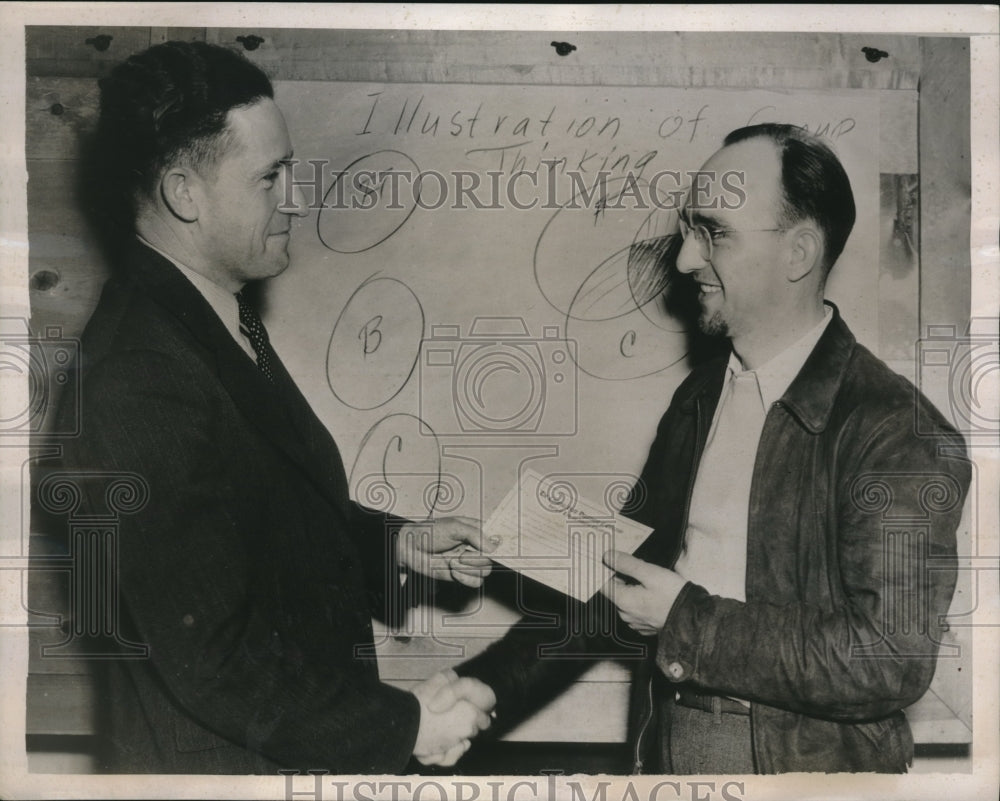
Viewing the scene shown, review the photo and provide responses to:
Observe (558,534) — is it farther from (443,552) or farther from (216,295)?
(216,295)

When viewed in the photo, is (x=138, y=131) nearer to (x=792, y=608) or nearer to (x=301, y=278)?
(x=301, y=278)

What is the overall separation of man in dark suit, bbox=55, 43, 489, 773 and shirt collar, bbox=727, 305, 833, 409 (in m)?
0.62

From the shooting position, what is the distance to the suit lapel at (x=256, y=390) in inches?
77.4

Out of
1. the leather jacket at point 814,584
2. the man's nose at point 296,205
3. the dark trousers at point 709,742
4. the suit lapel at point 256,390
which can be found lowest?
the dark trousers at point 709,742

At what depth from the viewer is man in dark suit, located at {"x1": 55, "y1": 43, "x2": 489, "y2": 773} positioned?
1.95m

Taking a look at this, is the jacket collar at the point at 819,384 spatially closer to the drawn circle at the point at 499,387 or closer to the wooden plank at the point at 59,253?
the drawn circle at the point at 499,387

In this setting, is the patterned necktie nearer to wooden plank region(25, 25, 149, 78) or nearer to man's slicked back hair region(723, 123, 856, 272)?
wooden plank region(25, 25, 149, 78)

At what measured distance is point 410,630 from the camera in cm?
205

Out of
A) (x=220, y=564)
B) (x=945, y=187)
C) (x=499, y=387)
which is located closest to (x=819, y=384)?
(x=945, y=187)

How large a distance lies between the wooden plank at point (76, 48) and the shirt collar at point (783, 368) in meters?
1.37

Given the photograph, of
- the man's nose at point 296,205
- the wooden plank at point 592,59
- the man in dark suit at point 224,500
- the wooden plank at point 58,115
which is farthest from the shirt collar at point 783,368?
the wooden plank at point 58,115

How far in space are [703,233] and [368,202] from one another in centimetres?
66

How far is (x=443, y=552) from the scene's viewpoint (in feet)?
6.77

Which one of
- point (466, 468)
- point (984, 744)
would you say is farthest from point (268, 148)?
point (984, 744)
